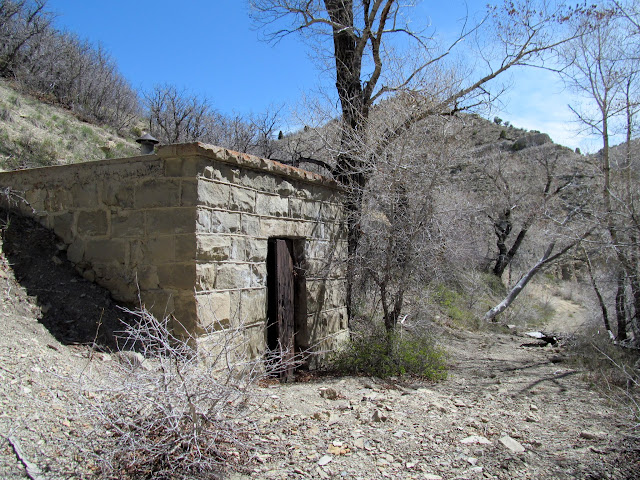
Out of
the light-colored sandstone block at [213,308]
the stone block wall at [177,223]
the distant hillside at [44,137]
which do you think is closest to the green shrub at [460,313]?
the stone block wall at [177,223]

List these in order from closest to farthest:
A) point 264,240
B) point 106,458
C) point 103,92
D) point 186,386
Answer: point 106,458 → point 186,386 → point 264,240 → point 103,92

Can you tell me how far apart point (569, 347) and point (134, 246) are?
27.2 feet

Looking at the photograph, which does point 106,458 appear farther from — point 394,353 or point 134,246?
point 394,353

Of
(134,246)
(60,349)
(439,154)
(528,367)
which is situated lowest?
(528,367)

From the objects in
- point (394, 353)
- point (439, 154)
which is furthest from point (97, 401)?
point (439, 154)

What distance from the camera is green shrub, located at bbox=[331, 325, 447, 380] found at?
20.0 ft

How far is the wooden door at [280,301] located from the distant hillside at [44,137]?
5556 millimetres

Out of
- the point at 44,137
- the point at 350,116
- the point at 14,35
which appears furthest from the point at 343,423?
the point at 14,35

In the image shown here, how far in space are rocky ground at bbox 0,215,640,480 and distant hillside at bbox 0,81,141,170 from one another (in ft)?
17.2

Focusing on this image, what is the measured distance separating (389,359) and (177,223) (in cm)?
319

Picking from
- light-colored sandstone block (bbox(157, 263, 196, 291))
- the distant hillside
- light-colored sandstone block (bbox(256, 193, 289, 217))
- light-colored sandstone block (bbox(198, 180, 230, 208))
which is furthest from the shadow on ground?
the distant hillside

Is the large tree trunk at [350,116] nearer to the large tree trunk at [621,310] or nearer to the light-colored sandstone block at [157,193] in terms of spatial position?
the light-colored sandstone block at [157,193]

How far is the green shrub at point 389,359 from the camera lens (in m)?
6.10

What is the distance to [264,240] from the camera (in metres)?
5.45
